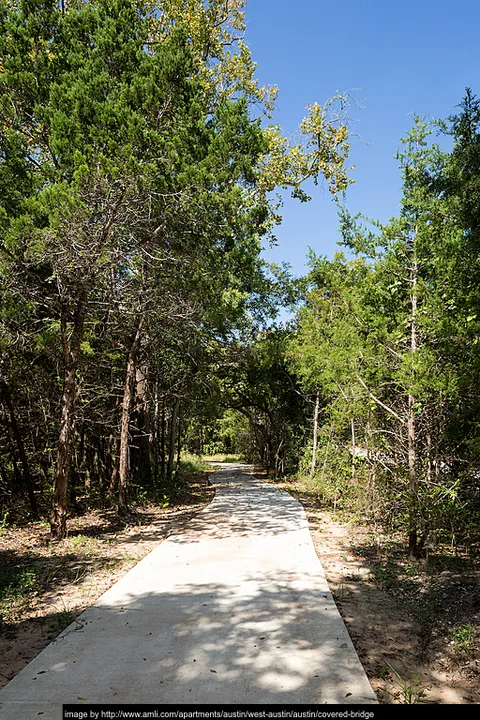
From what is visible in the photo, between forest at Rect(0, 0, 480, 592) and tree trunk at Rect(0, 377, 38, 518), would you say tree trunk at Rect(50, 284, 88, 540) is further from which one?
tree trunk at Rect(0, 377, 38, 518)

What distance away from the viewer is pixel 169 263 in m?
8.58

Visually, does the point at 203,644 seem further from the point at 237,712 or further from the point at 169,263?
the point at 169,263

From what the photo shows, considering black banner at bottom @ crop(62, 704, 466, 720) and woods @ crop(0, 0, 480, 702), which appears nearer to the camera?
black banner at bottom @ crop(62, 704, 466, 720)

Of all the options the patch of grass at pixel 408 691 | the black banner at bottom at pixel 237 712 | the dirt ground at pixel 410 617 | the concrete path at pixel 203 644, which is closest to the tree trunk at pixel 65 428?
the concrete path at pixel 203 644

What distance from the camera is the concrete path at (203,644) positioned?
2.84 m

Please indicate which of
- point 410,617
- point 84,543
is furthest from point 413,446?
point 84,543

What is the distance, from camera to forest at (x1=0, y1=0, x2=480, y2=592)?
5.50m

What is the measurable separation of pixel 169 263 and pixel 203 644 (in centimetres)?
643

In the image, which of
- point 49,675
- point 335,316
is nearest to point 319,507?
point 335,316

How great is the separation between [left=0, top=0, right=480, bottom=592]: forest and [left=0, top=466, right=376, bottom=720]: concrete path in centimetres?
196

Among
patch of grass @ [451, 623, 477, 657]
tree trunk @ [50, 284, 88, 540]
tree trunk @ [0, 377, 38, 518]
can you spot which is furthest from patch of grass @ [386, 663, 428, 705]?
tree trunk @ [0, 377, 38, 518]

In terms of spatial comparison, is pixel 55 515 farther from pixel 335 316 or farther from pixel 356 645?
pixel 335 316

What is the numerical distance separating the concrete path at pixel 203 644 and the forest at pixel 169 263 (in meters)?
1.96

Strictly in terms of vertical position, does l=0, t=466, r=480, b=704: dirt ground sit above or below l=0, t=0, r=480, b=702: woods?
below
